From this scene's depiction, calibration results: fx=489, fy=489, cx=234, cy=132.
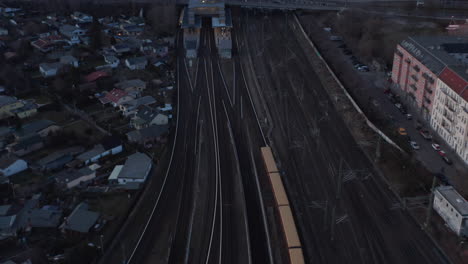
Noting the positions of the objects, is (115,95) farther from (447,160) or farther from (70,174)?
(447,160)

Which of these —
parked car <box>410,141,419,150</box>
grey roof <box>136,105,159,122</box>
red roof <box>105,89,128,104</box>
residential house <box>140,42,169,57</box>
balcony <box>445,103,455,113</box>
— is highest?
residential house <box>140,42,169,57</box>

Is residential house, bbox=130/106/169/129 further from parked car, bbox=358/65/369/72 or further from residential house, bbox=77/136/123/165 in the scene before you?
parked car, bbox=358/65/369/72

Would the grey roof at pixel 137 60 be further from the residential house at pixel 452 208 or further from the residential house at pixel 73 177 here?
the residential house at pixel 452 208

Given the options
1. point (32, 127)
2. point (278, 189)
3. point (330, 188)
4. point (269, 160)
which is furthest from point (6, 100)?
point (330, 188)

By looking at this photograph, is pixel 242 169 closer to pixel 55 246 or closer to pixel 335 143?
pixel 335 143

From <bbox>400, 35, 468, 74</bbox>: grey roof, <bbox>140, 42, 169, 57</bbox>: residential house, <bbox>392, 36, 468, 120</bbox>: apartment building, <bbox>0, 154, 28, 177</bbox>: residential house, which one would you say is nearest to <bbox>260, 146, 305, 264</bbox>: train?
<bbox>392, 36, 468, 120</bbox>: apartment building

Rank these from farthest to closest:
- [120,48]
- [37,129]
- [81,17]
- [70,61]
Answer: [81,17] → [120,48] → [70,61] → [37,129]
